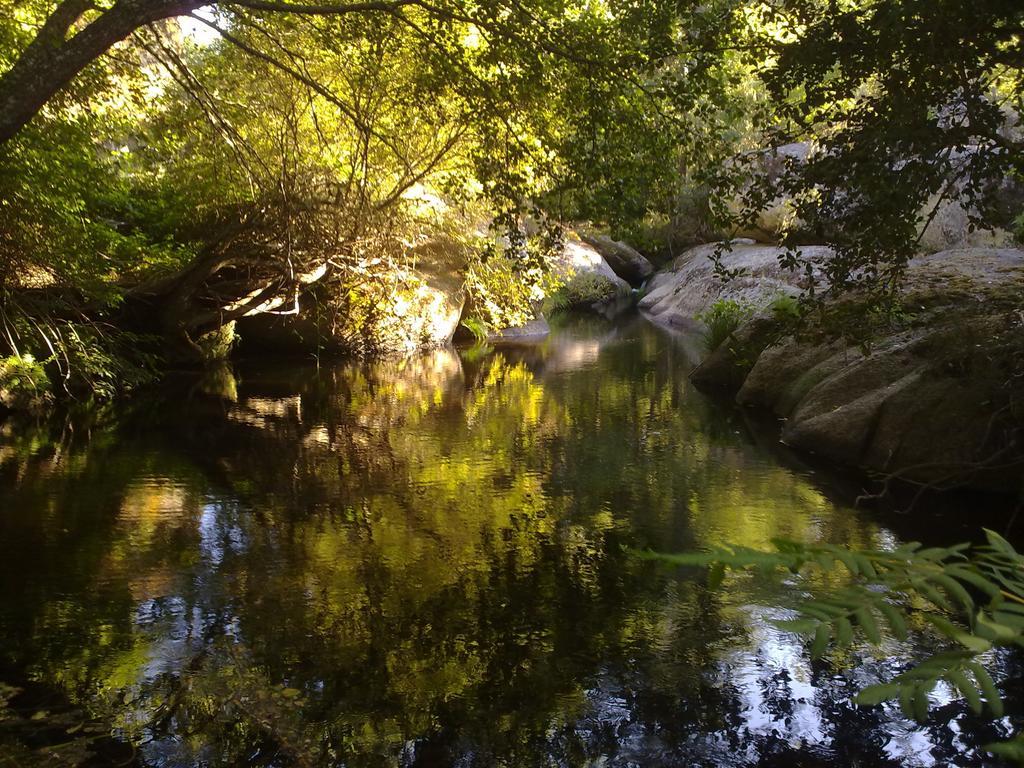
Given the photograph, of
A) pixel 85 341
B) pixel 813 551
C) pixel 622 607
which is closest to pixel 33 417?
pixel 85 341

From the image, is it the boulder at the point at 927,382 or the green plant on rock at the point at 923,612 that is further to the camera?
the boulder at the point at 927,382

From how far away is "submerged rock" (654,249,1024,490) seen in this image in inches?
347

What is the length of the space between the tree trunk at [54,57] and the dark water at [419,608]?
3575 millimetres

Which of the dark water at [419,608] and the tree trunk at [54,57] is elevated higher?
the tree trunk at [54,57]

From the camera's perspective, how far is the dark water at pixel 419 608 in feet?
15.5

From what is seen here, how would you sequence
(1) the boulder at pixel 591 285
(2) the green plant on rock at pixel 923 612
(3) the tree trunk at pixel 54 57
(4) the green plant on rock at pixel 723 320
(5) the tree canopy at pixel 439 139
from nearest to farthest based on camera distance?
(2) the green plant on rock at pixel 923 612 → (3) the tree trunk at pixel 54 57 → (5) the tree canopy at pixel 439 139 → (4) the green plant on rock at pixel 723 320 → (1) the boulder at pixel 591 285

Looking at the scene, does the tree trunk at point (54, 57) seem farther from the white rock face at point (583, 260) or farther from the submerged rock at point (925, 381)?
the white rock face at point (583, 260)

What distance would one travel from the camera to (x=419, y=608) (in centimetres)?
645

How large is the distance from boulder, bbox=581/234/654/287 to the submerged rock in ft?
90.4

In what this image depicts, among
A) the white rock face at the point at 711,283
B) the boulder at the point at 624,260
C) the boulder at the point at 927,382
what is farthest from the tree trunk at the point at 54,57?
the boulder at the point at 624,260

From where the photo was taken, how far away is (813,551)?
158 centimetres

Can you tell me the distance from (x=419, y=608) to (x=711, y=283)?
26.2m

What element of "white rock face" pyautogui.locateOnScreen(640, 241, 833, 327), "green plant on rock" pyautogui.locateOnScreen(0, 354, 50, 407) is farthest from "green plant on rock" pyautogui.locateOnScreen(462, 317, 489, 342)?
"green plant on rock" pyautogui.locateOnScreen(0, 354, 50, 407)

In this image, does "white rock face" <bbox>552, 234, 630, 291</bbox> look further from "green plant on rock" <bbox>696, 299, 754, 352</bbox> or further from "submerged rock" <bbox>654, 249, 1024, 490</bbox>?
"submerged rock" <bbox>654, 249, 1024, 490</bbox>
